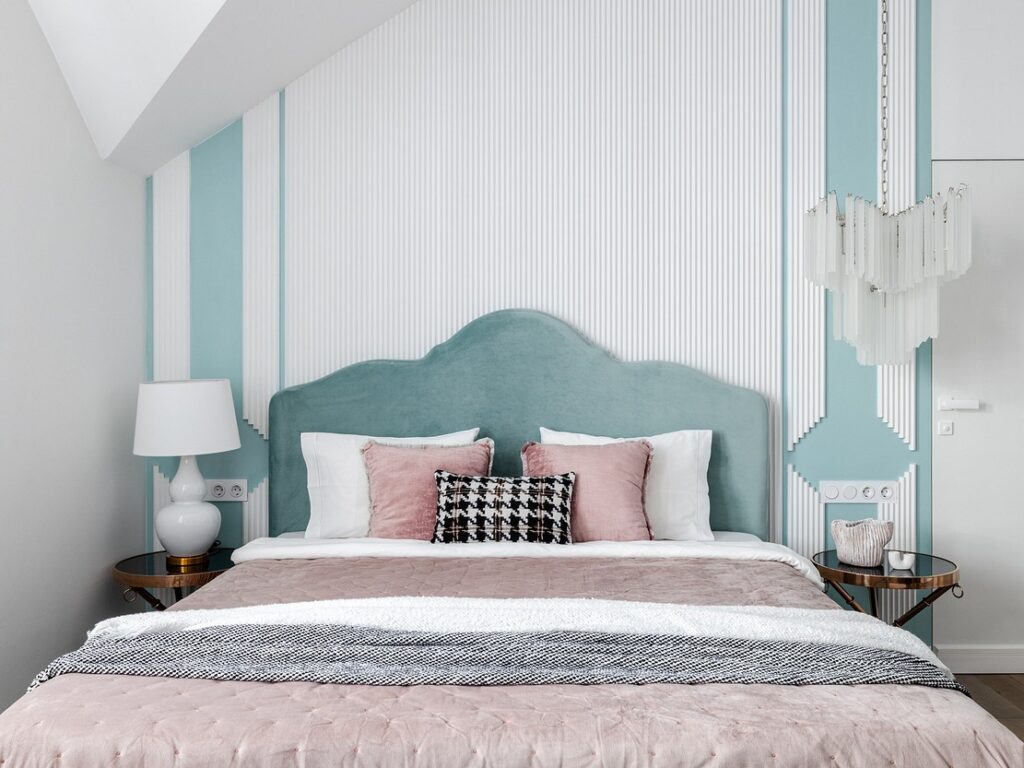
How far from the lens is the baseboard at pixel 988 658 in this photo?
10.9ft

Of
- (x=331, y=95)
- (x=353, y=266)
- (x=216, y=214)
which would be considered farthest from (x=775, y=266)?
(x=216, y=214)

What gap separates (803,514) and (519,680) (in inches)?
79.4

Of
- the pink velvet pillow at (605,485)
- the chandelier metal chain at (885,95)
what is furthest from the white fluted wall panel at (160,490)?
the chandelier metal chain at (885,95)

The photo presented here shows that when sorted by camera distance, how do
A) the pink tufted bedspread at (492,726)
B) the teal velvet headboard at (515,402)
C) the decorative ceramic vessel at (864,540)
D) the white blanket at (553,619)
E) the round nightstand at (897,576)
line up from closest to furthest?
the pink tufted bedspread at (492,726)
the white blanket at (553,619)
the round nightstand at (897,576)
the decorative ceramic vessel at (864,540)
the teal velvet headboard at (515,402)

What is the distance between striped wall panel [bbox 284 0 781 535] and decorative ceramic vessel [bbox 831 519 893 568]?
1.44ft

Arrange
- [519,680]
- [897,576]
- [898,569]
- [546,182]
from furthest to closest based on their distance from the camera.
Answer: [546,182], [898,569], [897,576], [519,680]

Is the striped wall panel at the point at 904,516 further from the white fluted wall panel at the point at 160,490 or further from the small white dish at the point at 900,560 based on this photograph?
the white fluted wall panel at the point at 160,490

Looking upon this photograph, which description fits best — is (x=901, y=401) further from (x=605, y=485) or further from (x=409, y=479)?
(x=409, y=479)

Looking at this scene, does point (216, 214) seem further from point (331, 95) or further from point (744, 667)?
point (744, 667)

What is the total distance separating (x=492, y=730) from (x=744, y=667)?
0.54 meters

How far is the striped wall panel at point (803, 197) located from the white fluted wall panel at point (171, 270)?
232 cm

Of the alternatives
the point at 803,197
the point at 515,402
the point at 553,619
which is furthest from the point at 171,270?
the point at 803,197

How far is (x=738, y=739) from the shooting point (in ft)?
4.82

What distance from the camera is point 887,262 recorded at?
9.81 feet
